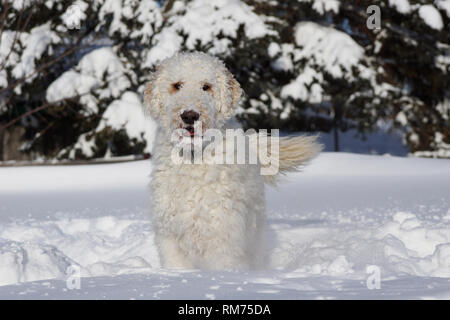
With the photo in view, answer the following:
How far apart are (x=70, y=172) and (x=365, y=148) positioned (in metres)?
12.5

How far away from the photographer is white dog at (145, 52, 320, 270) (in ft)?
11.1

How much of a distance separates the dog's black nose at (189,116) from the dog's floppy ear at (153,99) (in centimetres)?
47

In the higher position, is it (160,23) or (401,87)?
(160,23)

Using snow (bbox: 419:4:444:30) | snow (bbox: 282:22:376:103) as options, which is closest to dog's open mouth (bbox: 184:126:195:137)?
snow (bbox: 282:22:376:103)

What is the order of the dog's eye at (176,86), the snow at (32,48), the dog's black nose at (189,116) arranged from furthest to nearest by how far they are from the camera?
1. the snow at (32,48)
2. the dog's eye at (176,86)
3. the dog's black nose at (189,116)

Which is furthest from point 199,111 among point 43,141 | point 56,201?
point 43,141

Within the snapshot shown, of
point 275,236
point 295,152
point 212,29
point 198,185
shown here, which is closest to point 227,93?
point 198,185

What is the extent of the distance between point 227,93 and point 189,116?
1.77 feet

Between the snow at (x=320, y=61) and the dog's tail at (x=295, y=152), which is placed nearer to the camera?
the dog's tail at (x=295, y=152)

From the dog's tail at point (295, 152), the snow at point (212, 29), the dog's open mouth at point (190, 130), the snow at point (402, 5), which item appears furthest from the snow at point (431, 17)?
the dog's open mouth at point (190, 130)

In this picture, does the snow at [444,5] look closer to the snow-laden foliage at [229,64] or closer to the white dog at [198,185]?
the snow-laden foliage at [229,64]

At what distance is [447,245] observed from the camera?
3.62 m

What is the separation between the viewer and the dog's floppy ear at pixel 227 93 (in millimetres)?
3664

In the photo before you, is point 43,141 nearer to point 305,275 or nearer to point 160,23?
point 160,23
